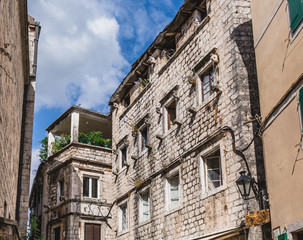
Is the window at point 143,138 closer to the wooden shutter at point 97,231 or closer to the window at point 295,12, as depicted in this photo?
the wooden shutter at point 97,231

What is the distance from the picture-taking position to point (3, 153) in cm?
900

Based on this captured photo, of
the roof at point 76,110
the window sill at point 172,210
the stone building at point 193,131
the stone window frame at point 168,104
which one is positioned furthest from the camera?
the roof at point 76,110

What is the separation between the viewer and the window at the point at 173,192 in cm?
1402

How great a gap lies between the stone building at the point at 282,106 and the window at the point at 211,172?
2.77 metres

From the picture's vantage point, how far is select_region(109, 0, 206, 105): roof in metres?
14.1

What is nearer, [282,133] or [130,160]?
[282,133]

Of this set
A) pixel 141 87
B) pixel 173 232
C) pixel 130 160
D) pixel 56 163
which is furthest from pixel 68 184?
pixel 173 232

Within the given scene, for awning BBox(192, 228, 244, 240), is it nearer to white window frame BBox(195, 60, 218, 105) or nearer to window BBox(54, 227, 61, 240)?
white window frame BBox(195, 60, 218, 105)

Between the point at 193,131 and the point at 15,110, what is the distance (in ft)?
16.4

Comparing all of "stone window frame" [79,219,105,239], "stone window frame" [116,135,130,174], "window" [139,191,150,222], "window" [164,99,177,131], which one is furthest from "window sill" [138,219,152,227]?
"stone window frame" [79,219,105,239]

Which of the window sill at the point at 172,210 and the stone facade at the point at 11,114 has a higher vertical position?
the stone facade at the point at 11,114

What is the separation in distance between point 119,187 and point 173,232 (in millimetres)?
5478

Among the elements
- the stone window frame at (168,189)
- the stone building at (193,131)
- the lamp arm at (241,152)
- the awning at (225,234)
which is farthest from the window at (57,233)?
the lamp arm at (241,152)

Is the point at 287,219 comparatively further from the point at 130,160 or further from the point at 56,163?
the point at 56,163
